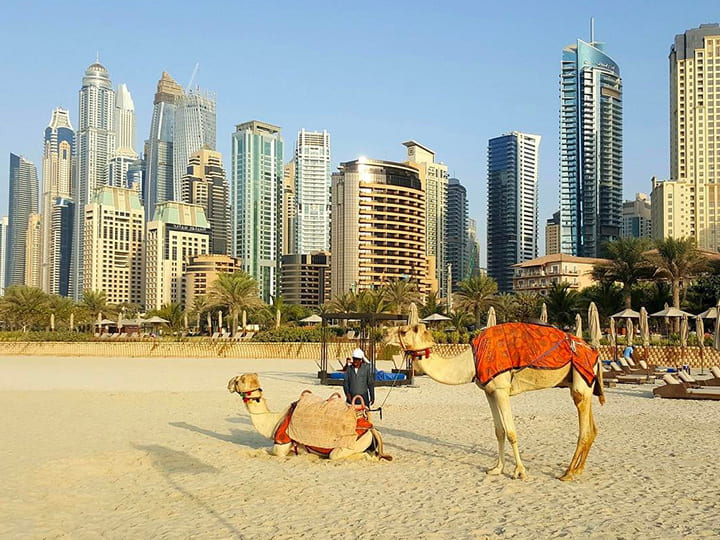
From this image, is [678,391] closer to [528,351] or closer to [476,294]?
[528,351]

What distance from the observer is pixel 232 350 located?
44.9 m

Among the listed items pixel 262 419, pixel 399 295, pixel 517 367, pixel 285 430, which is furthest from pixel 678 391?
pixel 399 295

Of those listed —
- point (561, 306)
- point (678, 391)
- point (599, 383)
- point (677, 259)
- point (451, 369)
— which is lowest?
point (678, 391)

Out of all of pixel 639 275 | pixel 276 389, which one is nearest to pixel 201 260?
pixel 639 275

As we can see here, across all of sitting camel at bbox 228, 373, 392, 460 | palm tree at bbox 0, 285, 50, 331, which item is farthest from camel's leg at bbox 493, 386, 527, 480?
palm tree at bbox 0, 285, 50, 331

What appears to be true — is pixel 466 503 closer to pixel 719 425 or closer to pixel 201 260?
pixel 719 425

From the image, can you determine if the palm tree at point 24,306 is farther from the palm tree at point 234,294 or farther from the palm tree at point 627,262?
the palm tree at point 627,262

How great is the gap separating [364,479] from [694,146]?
604 feet

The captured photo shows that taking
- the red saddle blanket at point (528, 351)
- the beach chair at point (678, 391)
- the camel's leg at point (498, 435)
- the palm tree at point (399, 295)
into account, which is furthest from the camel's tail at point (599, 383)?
the palm tree at point (399, 295)

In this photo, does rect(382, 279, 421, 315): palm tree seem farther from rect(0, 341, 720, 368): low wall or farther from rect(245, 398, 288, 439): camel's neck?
rect(245, 398, 288, 439): camel's neck

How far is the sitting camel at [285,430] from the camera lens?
38.8ft

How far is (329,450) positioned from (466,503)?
3234mm

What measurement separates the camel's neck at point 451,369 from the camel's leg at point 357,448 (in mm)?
1852

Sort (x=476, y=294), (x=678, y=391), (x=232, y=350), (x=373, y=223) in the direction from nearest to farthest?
(x=678, y=391)
(x=232, y=350)
(x=476, y=294)
(x=373, y=223)
